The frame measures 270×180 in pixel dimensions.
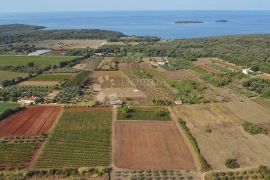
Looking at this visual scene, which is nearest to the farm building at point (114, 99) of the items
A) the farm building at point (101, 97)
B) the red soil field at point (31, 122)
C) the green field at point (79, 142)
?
the farm building at point (101, 97)

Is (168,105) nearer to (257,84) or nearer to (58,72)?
(257,84)

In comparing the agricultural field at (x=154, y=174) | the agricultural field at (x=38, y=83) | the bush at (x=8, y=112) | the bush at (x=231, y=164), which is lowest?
the agricultural field at (x=154, y=174)

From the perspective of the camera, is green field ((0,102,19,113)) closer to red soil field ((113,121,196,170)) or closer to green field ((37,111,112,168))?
green field ((37,111,112,168))

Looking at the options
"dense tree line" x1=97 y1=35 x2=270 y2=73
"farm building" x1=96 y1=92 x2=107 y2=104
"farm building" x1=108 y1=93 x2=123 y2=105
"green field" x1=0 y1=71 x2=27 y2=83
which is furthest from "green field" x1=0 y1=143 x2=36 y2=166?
"dense tree line" x1=97 y1=35 x2=270 y2=73

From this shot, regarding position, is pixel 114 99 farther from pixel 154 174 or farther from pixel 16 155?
pixel 154 174


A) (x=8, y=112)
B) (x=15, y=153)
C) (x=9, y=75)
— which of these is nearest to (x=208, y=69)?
(x=9, y=75)

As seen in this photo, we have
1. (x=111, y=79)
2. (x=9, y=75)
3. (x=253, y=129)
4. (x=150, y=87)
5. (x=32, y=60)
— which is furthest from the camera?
(x=32, y=60)

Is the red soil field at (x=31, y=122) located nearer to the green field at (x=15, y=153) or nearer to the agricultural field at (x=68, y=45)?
the green field at (x=15, y=153)
